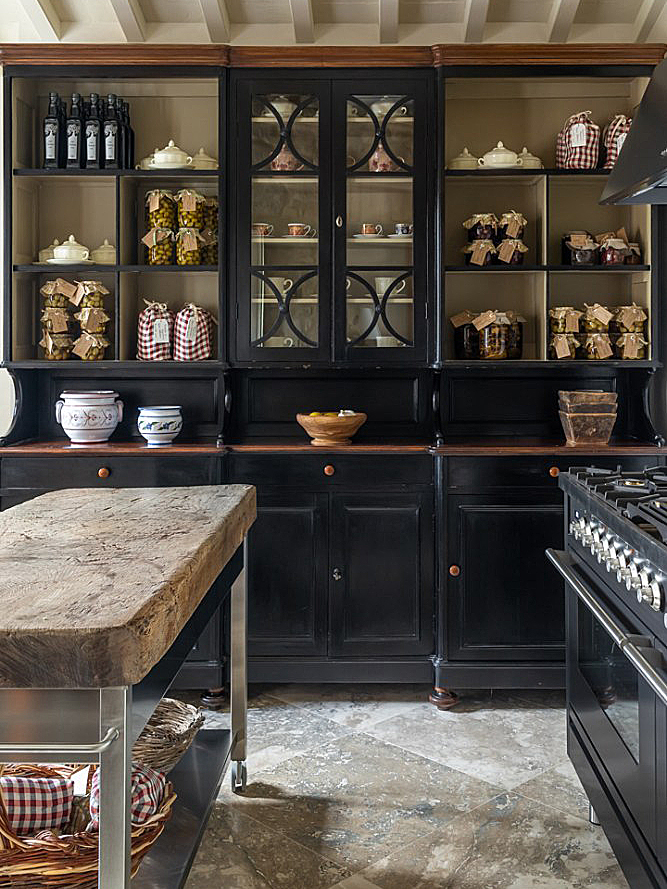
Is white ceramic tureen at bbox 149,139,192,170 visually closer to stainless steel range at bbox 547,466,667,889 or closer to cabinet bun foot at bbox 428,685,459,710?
stainless steel range at bbox 547,466,667,889

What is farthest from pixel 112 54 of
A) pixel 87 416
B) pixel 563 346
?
pixel 563 346

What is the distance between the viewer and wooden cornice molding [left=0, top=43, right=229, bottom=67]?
352cm

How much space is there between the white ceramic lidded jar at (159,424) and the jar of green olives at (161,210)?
0.75m

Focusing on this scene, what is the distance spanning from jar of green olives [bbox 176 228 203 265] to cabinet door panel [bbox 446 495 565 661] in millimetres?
1399

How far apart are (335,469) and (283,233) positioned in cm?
97

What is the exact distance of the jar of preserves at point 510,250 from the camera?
3643mm

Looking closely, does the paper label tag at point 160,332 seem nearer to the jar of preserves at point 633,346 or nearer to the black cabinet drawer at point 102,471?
the black cabinet drawer at point 102,471

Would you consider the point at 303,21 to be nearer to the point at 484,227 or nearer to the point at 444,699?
the point at 484,227

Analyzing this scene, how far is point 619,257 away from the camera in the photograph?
143 inches

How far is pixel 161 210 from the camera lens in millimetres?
3676

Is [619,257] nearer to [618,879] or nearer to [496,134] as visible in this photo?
[496,134]

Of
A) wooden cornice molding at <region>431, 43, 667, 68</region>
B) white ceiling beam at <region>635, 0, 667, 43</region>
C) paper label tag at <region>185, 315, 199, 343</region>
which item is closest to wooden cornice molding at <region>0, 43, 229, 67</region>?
wooden cornice molding at <region>431, 43, 667, 68</region>

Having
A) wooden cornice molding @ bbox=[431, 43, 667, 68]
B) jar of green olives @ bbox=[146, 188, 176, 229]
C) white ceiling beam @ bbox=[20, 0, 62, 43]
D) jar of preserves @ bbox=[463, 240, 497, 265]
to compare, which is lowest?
jar of preserves @ bbox=[463, 240, 497, 265]

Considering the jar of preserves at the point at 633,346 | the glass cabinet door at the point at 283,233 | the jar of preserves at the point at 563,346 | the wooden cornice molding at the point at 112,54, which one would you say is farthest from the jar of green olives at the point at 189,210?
the jar of preserves at the point at 633,346
